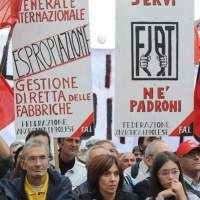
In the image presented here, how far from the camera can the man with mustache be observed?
8172mm

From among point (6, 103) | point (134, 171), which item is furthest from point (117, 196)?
point (6, 103)

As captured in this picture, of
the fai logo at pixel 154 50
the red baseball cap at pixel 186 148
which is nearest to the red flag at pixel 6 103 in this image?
the fai logo at pixel 154 50

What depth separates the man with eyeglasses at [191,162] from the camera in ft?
25.1

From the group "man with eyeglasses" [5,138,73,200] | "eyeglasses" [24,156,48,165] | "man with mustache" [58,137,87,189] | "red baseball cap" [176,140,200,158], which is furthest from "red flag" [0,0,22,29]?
"red baseball cap" [176,140,200,158]

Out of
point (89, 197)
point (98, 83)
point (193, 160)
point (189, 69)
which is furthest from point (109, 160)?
point (98, 83)

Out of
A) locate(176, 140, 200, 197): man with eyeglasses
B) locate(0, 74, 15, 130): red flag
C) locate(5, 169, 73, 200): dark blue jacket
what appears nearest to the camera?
locate(5, 169, 73, 200): dark blue jacket

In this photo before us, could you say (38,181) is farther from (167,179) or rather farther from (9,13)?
(9,13)

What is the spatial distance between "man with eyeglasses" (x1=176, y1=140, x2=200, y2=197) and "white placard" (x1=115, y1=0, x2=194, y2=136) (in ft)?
1.52

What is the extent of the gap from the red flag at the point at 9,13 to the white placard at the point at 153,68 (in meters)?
1.07

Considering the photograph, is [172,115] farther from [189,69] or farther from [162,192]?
[162,192]

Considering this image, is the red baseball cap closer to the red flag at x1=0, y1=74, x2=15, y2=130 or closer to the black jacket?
the black jacket

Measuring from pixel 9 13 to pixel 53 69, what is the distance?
2.44 ft

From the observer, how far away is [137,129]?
8125 millimetres

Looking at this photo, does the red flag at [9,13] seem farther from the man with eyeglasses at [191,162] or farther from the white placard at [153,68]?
the man with eyeglasses at [191,162]
